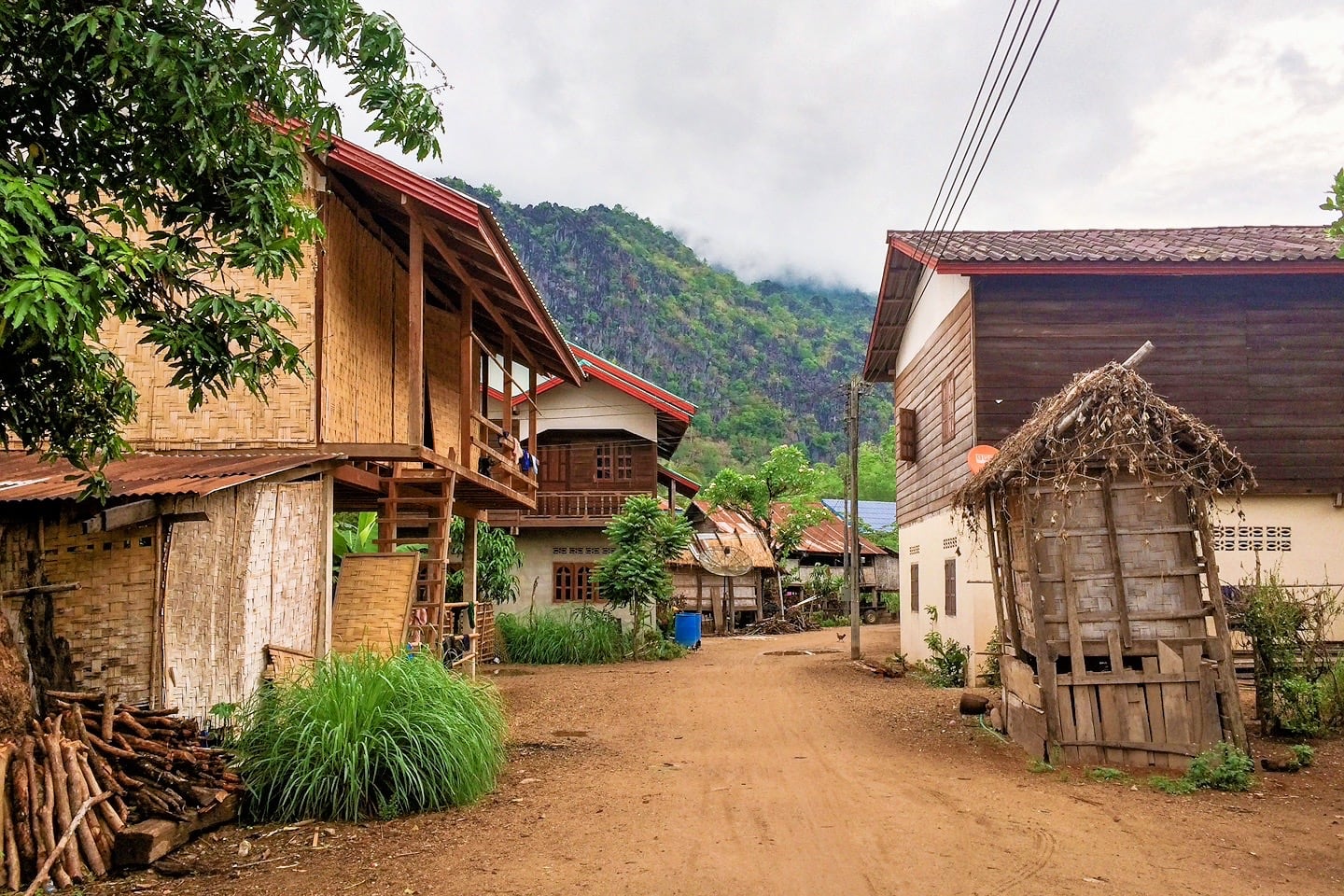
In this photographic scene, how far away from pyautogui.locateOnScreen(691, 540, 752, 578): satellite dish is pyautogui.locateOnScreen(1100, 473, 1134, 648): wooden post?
2161cm

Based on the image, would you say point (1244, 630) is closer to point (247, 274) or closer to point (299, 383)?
point (299, 383)

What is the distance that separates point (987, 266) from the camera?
45.4ft

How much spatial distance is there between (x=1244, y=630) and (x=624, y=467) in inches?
712

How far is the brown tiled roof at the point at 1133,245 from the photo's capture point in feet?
45.4

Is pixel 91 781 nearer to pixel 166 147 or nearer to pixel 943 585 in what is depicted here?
pixel 166 147

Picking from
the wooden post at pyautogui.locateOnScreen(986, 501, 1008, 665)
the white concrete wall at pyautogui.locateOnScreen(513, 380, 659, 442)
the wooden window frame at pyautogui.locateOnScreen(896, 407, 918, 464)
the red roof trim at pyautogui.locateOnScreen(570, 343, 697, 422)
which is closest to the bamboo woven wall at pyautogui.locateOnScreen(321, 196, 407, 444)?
the wooden post at pyautogui.locateOnScreen(986, 501, 1008, 665)

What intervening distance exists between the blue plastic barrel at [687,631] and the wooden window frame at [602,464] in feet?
13.4

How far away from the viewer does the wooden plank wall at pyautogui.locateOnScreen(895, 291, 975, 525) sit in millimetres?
14742

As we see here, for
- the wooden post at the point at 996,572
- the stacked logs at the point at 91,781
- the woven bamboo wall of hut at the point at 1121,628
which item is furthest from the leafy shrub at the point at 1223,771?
the stacked logs at the point at 91,781

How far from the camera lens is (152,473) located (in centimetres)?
871

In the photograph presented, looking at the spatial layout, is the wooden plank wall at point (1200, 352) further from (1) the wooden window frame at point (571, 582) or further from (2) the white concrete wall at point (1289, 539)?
(1) the wooden window frame at point (571, 582)

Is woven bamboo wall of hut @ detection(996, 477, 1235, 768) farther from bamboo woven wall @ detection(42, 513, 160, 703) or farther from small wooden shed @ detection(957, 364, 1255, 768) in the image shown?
bamboo woven wall @ detection(42, 513, 160, 703)

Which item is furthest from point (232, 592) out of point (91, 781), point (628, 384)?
point (628, 384)

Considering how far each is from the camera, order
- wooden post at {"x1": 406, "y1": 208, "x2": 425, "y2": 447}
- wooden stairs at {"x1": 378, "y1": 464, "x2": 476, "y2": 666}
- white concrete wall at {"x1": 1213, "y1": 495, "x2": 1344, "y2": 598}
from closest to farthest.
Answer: wooden post at {"x1": 406, "y1": 208, "x2": 425, "y2": 447} < wooden stairs at {"x1": 378, "y1": 464, "x2": 476, "y2": 666} < white concrete wall at {"x1": 1213, "y1": 495, "x2": 1344, "y2": 598}
